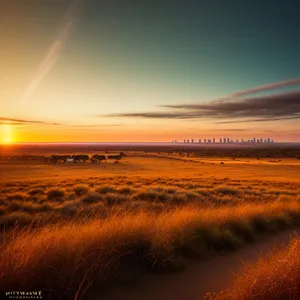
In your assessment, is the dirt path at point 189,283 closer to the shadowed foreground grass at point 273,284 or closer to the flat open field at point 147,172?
the shadowed foreground grass at point 273,284

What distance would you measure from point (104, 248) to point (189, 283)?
172 centimetres

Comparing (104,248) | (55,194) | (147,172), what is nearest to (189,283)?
(104,248)

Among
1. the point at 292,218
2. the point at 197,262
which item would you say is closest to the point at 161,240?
the point at 197,262

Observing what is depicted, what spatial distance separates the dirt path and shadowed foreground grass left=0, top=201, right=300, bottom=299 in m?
0.27

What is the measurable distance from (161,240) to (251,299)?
2303mm

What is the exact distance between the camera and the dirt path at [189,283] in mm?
4320

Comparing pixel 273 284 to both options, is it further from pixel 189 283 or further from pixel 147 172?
pixel 147 172

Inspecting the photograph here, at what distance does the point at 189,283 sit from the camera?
4.81 metres

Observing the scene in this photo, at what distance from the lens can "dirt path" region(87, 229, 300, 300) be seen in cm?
432

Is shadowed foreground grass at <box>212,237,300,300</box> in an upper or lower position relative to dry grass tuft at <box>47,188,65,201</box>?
upper

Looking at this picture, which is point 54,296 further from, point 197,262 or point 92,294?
point 197,262

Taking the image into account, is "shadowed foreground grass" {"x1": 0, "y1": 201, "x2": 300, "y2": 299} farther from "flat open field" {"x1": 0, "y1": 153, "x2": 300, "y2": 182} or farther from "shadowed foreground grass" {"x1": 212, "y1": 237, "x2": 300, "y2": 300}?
"flat open field" {"x1": 0, "y1": 153, "x2": 300, "y2": 182}

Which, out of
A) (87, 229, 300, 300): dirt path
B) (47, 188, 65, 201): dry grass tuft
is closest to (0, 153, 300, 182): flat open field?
(47, 188, 65, 201): dry grass tuft

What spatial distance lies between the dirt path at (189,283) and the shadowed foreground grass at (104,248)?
271mm
